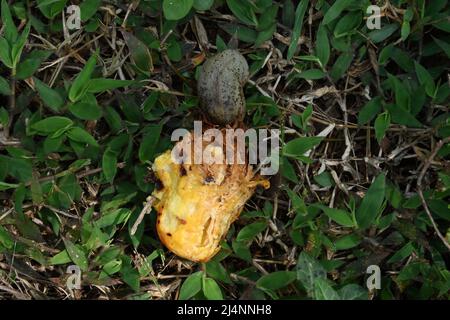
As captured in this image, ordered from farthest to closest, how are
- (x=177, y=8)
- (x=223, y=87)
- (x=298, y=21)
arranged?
(x=298, y=21), (x=177, y=8), (x=223, y=87)

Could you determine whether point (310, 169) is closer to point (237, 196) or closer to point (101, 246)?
point (237, 196)

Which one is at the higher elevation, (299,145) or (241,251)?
(299,145)

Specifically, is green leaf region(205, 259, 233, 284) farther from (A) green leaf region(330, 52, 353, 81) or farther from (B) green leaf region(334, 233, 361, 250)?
(A) green leaf region(330, 52, 353, 81)

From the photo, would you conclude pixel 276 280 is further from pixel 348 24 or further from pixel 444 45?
pixel 444 45

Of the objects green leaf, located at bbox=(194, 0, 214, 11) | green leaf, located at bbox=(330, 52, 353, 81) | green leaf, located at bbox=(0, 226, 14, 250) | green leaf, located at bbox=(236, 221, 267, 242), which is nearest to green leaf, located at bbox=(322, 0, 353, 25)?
green leaf, located at bbox=(330, 52, 353, 81)

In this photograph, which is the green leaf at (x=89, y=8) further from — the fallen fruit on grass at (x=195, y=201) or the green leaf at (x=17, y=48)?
the fallen fruit on grass at (x=195, y=201)

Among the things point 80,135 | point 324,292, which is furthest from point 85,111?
point 324,292

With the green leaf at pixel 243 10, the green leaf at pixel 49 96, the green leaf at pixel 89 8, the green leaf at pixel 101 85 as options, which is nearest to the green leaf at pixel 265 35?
the green leaf at pixel 243 10
